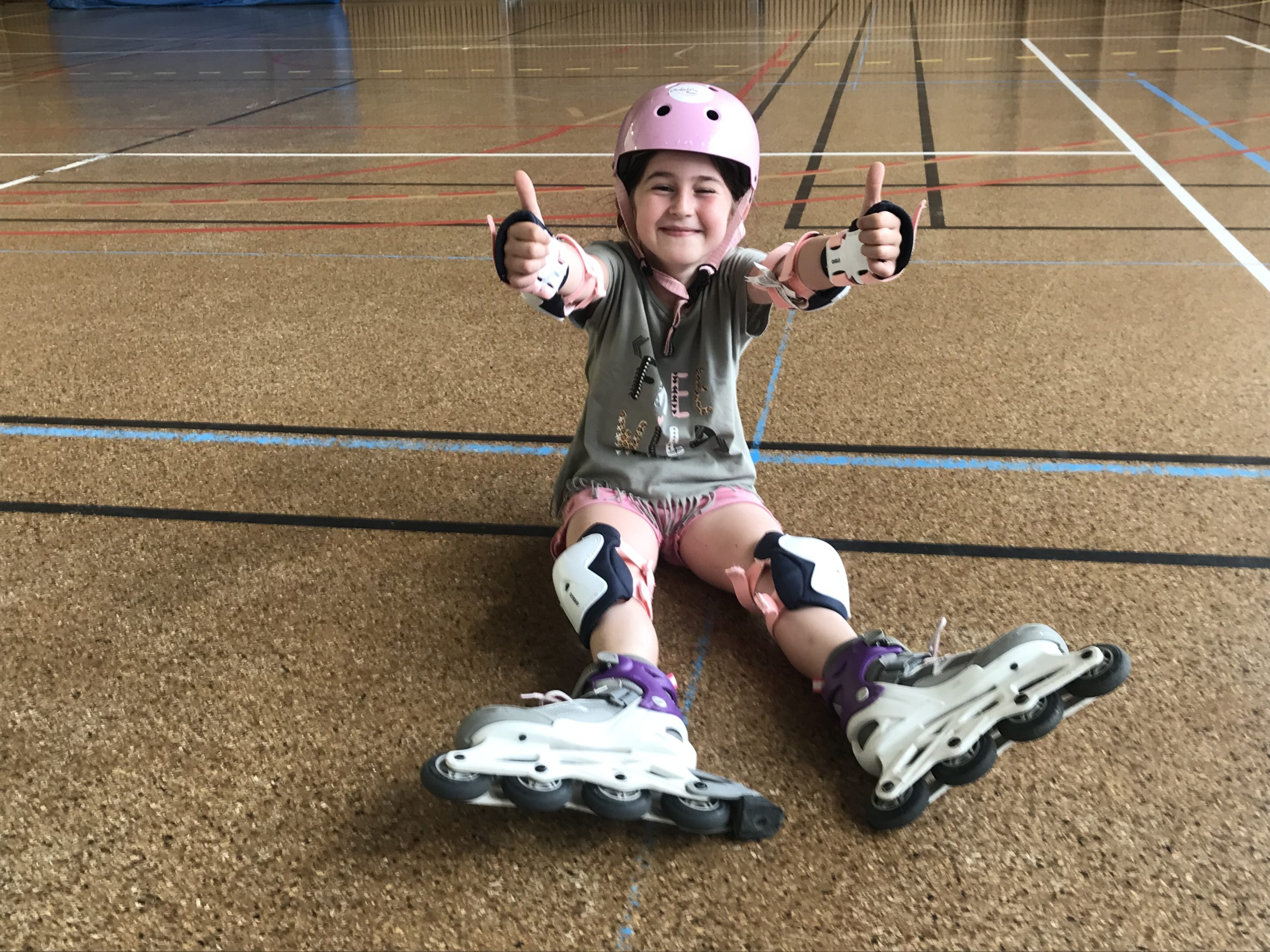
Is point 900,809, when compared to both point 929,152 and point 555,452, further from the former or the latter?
point 929,152

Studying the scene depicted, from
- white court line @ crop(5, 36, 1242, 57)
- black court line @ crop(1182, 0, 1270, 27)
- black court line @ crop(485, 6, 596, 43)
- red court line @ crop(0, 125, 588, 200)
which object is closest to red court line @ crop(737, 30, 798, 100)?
white court line @ crop(5, 36, 1242, 57)

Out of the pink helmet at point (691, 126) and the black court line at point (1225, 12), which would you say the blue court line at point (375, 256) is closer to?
the pink helmet at point (691, 126)

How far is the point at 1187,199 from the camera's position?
441 cm

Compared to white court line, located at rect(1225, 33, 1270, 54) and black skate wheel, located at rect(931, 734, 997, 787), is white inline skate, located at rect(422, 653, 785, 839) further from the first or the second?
white court line, located at rect(1225, 33, 1270, 54)

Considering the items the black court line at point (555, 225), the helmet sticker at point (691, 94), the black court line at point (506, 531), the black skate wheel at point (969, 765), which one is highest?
the helmet sticker at point (691, 94)

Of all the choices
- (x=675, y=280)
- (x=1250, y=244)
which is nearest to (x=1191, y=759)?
(x=675, y=280)

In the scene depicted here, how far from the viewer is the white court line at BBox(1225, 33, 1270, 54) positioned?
875cm

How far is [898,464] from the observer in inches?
93.4

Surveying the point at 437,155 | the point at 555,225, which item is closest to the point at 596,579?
the point at 555,225

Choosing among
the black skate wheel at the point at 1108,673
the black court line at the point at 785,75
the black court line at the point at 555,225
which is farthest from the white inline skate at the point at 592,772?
the black court line at the point at 785,75

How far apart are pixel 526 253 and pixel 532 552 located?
67 centimetres

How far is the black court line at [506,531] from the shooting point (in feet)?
6.54

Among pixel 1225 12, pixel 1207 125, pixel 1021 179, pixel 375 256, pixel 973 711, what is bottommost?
pixel 973 711

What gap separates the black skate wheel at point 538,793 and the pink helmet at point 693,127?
896mm
